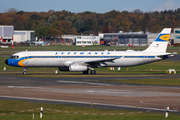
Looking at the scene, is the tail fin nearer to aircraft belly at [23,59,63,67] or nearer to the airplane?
the airplane

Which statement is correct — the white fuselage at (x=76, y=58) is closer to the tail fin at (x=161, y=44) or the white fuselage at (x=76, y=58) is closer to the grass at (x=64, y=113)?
the tail fin at (x=161, y=44)

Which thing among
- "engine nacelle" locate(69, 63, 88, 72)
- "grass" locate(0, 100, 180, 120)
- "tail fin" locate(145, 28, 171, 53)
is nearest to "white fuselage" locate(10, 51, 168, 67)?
"tail fin" locate(145, 28, 171, 53)

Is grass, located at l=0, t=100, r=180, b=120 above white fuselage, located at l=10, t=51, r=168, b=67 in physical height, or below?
below

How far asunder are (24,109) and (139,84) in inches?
745

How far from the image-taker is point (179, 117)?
20297mm

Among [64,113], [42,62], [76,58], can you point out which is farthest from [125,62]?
[64,113]

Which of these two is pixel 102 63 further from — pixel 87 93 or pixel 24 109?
pixel 24 109

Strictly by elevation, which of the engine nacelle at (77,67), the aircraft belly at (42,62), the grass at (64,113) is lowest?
the grass at (64,113)

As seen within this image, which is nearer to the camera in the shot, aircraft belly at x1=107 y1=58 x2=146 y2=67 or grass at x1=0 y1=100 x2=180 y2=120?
grass at x1=0 y1=100 x2=180 y2=120

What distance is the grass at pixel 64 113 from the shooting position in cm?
2002

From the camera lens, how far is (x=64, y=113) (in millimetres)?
21656

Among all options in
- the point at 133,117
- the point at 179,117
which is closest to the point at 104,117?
the point at 133,117

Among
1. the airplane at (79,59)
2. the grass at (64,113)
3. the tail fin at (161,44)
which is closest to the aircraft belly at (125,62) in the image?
the airplane at (79,59)

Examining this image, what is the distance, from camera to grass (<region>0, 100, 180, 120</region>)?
65.7ft
